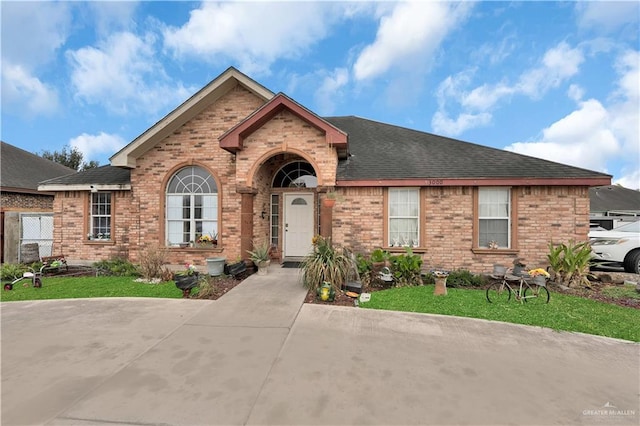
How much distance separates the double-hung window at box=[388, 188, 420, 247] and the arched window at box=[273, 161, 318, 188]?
2.97m

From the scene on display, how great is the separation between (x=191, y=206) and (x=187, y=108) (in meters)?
3.19

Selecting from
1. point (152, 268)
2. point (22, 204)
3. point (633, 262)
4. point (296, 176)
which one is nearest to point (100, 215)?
point (152, 268)

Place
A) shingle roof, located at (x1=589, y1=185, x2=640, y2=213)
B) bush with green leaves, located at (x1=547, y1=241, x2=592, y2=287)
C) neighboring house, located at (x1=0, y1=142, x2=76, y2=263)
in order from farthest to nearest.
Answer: shingle roof, located at (x1=589, y1=185, x2=640, y2=213)
neighboring house, located at (x1=0, y1=142, x2=76, y2=263)
bush with green leaves, located at (x1=547, y1=241, x2=592, y2=287)

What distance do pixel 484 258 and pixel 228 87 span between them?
32.0 ft

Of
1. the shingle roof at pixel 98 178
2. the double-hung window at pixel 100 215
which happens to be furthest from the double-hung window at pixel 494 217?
the double-hung window at pixel 100 215

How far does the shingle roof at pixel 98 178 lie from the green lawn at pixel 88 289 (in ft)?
11.7

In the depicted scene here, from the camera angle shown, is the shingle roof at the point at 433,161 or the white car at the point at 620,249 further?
the white car at the point at 620,249

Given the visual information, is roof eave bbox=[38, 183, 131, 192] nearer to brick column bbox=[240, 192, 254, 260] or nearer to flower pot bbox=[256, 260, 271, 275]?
brick column bbox=[240, 192, 254, 260]

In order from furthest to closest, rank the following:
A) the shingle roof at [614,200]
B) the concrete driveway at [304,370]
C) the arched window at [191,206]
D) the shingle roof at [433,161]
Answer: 1. the shingle roof at [614,200]
2. the arched window at [191,206]
3. the shingle roof at [433,161]
4. the concrete driveway at [304,370]

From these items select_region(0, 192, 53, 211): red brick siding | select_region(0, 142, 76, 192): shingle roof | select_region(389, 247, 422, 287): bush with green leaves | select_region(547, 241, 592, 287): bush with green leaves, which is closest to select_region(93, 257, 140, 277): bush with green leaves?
select_region(389, 247, 422, 287): bush with green leaves

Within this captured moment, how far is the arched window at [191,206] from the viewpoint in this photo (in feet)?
32.2

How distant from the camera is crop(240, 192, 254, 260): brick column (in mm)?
8713

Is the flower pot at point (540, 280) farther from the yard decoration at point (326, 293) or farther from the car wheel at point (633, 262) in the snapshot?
the car wheel at point (633, 262)

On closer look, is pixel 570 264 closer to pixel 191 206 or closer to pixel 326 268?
pixel 326 268
